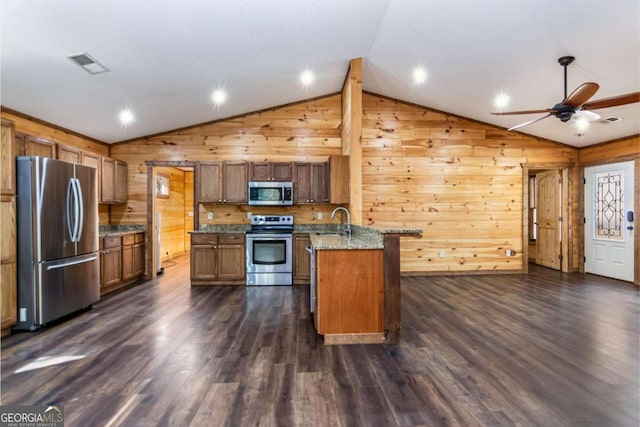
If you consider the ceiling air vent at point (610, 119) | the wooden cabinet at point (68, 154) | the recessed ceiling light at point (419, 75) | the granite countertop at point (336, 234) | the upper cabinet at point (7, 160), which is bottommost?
the granite countertop at point (336, 234)

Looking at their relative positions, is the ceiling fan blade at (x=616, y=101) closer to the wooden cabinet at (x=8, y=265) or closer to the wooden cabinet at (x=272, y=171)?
the wooden cabinet at (x=272, y=171)

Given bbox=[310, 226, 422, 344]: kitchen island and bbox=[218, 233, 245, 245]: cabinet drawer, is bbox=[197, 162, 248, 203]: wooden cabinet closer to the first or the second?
bbox=[218, 233, 245, 245]: cabinet drawer

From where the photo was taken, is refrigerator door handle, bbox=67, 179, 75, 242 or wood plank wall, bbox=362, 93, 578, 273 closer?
refrigerator door handle, bbox=67, 179, 75, 242

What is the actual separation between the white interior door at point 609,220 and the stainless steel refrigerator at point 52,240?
27.4 feet

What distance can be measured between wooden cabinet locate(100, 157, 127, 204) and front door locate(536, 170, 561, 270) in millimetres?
8520

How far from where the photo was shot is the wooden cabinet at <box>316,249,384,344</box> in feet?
9.12

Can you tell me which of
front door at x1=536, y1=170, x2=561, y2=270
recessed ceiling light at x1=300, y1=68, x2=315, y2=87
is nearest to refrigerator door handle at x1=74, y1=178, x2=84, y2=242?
recessed ceiling light at x1=300, y1=68, x2=315, y2=87

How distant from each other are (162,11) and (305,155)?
11.2ft

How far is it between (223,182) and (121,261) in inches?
80.3

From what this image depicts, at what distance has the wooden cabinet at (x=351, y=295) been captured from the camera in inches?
109

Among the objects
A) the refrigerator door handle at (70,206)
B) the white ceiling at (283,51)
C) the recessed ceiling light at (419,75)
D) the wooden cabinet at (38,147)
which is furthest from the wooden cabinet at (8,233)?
the recessed ceiling light at (419,75)

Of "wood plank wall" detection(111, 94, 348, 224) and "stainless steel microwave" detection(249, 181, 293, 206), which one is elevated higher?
"wood plank wall" detection(111, 94, 348, 224)

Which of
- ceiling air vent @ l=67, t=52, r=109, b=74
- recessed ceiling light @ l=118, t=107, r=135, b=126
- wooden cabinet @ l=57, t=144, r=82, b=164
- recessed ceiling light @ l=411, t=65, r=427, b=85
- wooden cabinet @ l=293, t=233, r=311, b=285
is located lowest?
wooden cabinet @ l=293, t=233, r=311, b=285

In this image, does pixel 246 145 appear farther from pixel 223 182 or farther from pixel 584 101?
pixel 584 101
